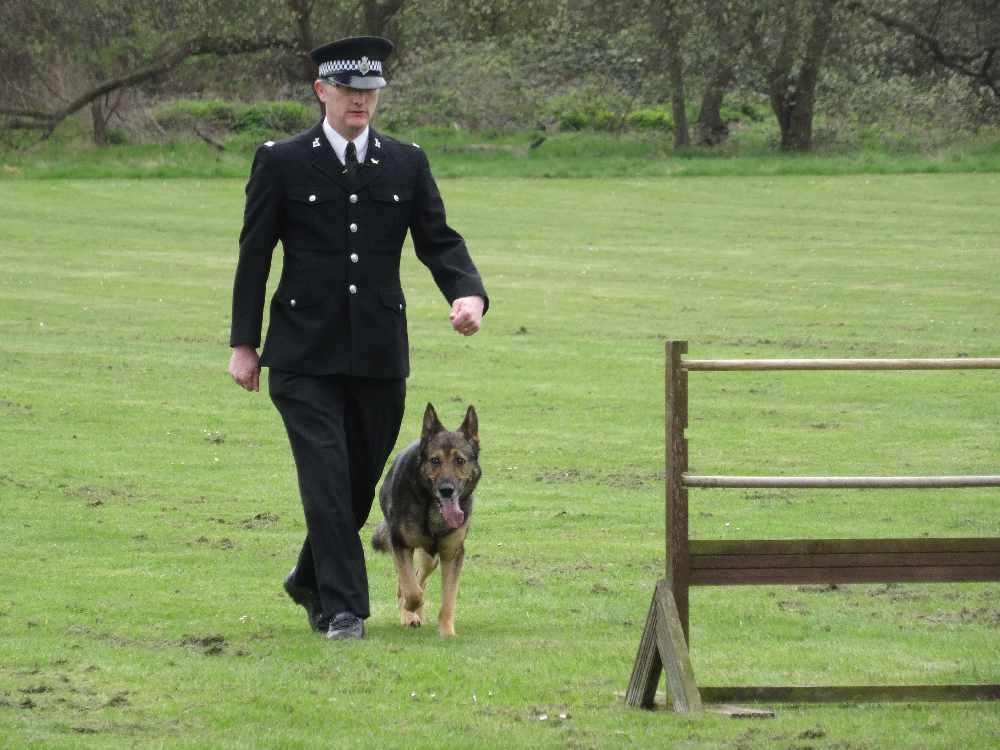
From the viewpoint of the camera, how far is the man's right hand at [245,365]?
7.72 metres

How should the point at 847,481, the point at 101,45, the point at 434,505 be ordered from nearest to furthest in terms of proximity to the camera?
the point at 847,481 → the point at 434,505 → the point at 101,45

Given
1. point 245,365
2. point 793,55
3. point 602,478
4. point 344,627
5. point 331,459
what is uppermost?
point 793,55

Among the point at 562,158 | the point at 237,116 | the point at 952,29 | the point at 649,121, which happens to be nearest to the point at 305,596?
the point at 952,29

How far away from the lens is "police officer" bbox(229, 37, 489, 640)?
765 centimetres

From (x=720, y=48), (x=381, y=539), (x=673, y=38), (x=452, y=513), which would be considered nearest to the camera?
(x=452, y=513)

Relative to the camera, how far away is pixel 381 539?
29.5 feet

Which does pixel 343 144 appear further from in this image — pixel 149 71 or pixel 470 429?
pixel 149 71

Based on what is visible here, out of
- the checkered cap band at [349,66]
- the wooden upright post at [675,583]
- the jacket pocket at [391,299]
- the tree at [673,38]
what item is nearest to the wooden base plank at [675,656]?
the wooden upright post at [675,583]

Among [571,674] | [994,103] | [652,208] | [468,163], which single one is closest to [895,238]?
[652,208]

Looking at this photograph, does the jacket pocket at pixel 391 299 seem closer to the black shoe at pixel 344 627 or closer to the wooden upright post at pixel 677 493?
the black shoe at pixel 344 627

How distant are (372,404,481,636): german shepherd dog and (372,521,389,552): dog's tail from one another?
1.80 ft

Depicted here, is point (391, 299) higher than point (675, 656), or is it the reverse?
point (391, 299)

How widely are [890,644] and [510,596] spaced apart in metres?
2.05

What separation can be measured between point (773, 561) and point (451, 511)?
2066mm
